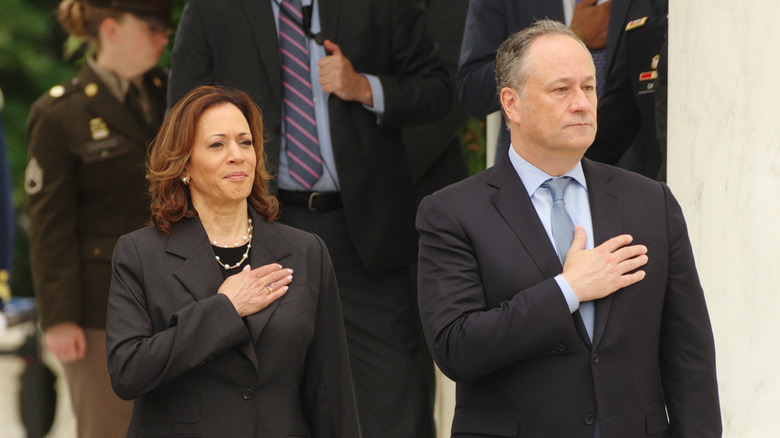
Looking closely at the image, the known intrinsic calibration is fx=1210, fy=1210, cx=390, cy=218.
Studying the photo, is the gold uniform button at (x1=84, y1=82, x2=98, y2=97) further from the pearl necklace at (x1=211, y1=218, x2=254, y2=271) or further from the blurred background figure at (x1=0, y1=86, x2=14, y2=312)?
the pearl necklace at (x1=211, y1=218, x2=254, y2=271)

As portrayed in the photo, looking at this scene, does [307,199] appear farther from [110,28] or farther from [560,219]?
[560,219]

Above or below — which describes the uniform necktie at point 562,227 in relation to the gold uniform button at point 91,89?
below

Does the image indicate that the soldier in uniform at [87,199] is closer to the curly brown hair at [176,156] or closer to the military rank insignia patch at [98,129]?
the military rank insignia patch at [98,129]

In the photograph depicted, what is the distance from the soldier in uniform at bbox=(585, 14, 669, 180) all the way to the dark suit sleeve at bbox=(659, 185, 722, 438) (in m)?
1.32

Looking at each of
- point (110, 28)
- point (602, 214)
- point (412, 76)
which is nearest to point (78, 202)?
point (110, 28)

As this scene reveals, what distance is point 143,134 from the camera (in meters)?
5.47

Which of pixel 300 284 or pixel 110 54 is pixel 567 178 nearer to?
pixel 300 284

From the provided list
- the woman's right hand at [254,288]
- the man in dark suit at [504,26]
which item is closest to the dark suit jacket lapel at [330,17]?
the man in dark suit at [504,26]

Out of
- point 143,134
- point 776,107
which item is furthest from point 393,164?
Result: point 776,107

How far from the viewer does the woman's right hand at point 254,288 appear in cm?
328

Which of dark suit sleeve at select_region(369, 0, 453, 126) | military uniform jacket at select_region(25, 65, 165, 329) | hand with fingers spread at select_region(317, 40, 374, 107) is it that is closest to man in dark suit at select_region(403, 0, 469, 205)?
dark suit sleeve at select_region(369, 0, 453, 126)

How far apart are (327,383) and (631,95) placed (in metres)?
1.77

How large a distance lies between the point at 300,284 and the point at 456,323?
0.59 m

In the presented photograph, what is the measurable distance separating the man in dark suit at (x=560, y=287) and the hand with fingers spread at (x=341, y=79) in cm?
162
